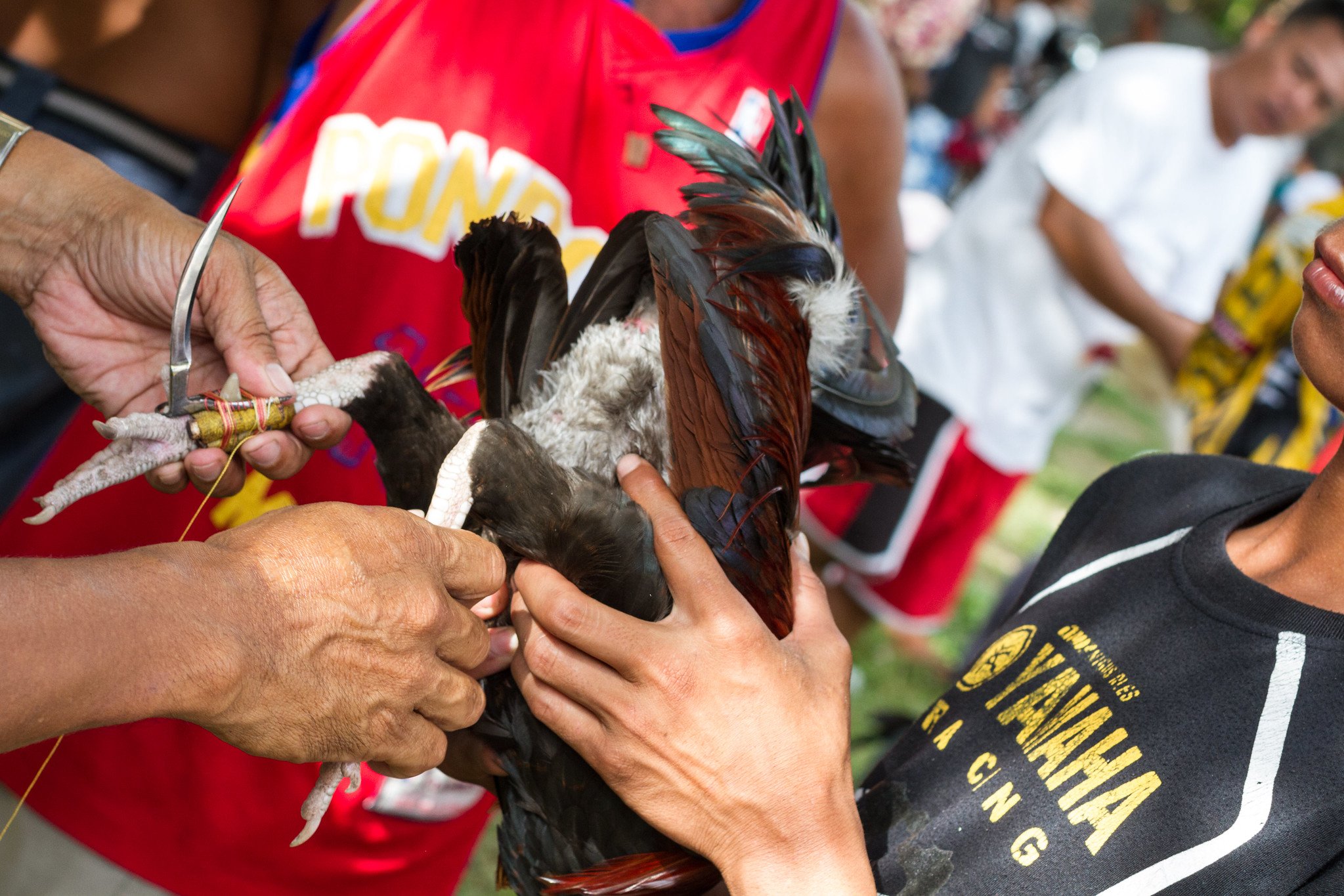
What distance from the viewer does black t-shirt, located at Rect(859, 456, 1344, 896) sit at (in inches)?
44.3

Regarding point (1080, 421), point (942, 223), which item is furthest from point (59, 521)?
point (1080, 421)

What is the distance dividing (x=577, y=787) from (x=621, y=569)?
339 millimetres

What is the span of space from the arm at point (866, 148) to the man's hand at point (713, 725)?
1289mm

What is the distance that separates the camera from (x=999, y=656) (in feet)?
4.91

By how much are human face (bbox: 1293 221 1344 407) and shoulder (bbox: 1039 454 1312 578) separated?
265 millimetres

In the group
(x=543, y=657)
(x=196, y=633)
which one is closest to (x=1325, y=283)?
(x=543, y=657)

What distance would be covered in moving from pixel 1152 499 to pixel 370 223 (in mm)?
1521

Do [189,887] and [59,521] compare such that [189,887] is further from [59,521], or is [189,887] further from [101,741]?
[59,521]

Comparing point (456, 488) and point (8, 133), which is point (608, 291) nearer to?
point (456, 488)

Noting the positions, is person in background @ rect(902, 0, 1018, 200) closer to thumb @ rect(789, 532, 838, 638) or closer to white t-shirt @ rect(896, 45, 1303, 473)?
white t-shirt @ rect(896, 45, 1303, 473)

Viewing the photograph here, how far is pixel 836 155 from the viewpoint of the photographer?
7.30ft

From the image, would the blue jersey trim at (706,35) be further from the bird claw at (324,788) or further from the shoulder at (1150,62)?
the shoulder at (1150,62)

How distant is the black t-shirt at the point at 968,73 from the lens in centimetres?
785

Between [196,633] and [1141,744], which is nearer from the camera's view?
[196,633]
